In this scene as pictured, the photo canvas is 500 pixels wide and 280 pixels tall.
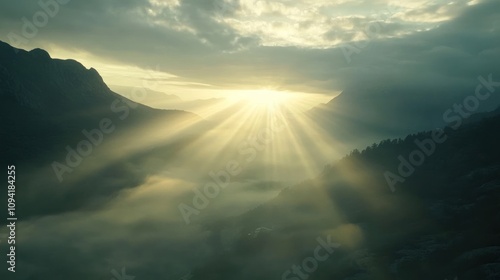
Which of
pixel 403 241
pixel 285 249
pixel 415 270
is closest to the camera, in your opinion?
pixel 415 270

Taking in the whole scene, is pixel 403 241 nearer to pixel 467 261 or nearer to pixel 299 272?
pixel 467 261

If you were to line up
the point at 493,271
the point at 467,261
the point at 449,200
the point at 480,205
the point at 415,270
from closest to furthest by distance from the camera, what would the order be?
the point at 493,271, the point at 467,261, the point at 415,270, the point at 480,205, the point at 449,200

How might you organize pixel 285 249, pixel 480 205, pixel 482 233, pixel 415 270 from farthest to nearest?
pixel 285 249, pixel 480 205, pixel 482 233, pixel 415 270

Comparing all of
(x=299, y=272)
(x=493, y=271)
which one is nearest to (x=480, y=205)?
(x=493, y=271)

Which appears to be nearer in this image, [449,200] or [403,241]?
[403,241]

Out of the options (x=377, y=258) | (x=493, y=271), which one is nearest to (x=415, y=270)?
(x=377, y=258)

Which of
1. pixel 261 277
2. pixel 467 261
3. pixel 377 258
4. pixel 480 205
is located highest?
pixel 480 205

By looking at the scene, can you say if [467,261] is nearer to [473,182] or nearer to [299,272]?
[299,272]

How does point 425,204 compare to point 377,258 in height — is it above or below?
above

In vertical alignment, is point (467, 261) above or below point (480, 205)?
below
